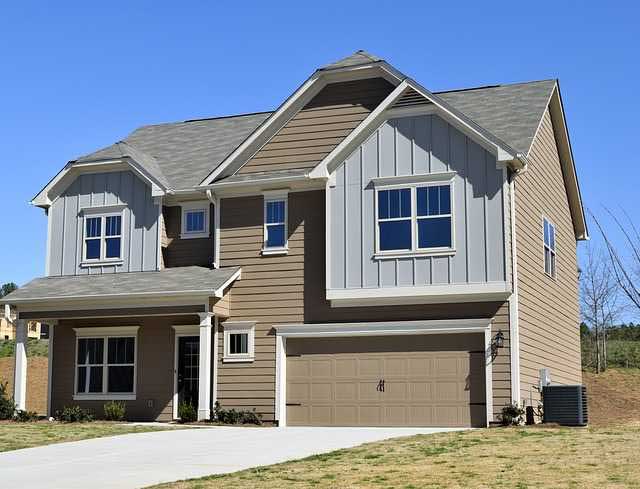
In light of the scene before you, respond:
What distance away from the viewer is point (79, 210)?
28.7m

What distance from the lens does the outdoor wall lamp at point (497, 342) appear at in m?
22.8

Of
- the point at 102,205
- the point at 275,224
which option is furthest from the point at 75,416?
the point at 275,224

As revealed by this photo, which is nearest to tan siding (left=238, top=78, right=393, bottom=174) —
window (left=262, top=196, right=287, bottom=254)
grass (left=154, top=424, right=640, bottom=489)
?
window (left=262, top=196, right=287, bottom=254)

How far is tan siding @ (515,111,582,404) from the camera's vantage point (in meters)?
24.0

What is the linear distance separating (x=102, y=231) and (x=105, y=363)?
3812mm

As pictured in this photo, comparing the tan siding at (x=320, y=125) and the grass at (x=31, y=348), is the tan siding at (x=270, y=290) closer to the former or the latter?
the tan siding at (x=320, y=125)

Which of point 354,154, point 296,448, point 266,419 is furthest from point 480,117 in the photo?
point 296,448

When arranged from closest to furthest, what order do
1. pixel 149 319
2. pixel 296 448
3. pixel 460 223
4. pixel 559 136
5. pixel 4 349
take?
pixel 296 448 < pixel 460 223 < pixel 149 319 < pixel 559 136 < pixel 4 349

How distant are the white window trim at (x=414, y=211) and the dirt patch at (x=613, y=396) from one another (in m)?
7.05

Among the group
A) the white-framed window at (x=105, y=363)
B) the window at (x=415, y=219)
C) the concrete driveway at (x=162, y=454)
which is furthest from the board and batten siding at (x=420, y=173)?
the white-framed window at (x=105, y=363)

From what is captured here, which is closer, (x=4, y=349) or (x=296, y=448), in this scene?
(x=296, y=448)

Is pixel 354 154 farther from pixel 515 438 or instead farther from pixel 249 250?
pixel 515 438

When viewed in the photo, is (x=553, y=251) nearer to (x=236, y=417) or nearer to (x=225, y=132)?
(x=236, y=417)

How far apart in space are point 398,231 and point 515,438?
23.2 ft
